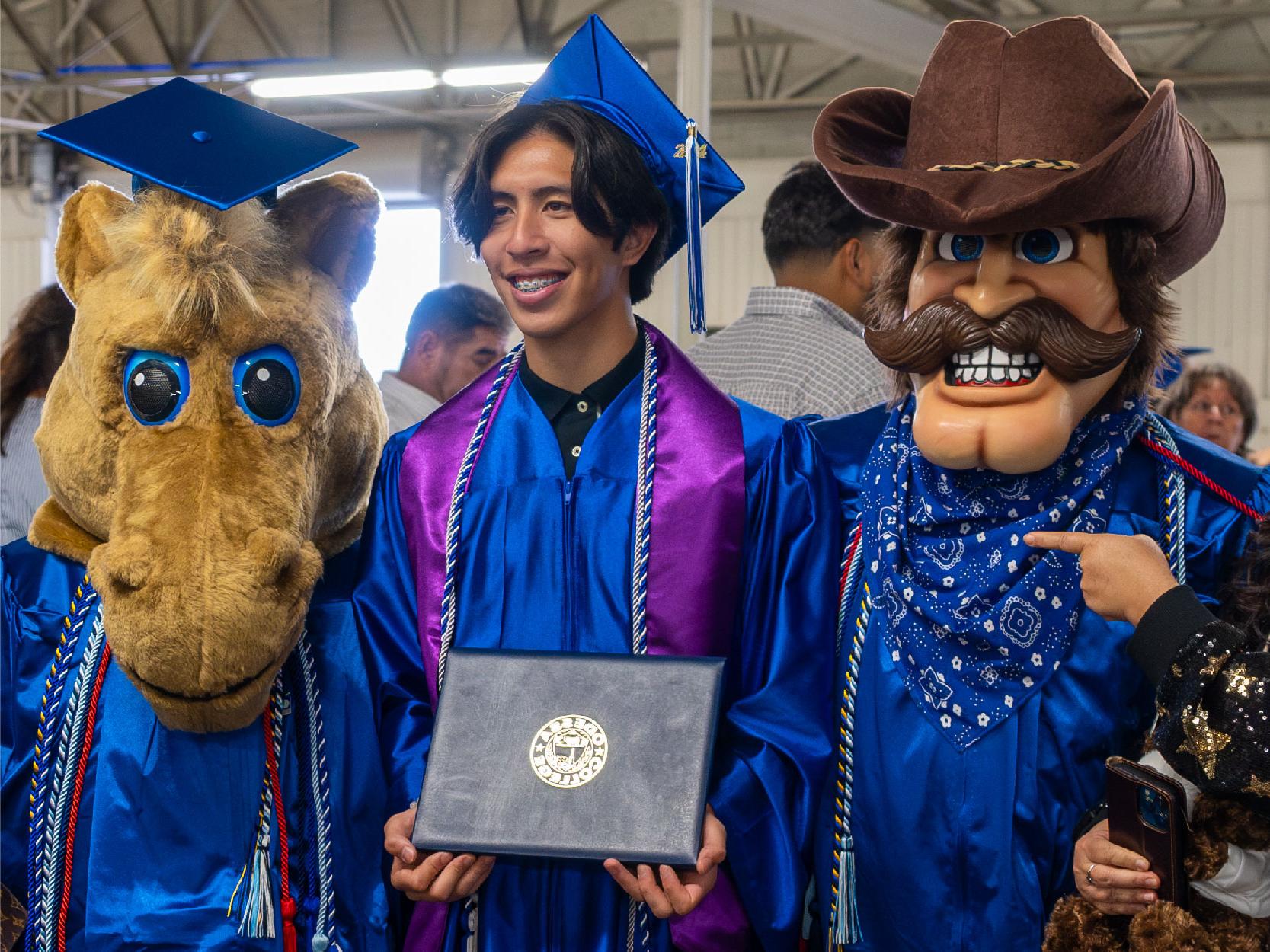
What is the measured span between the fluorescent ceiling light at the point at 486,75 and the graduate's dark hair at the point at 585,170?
25.1ft

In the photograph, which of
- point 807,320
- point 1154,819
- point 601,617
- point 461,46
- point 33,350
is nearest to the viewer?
point 1154,819

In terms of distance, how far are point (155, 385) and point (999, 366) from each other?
1.06 m

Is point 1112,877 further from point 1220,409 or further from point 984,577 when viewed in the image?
point 1220,409

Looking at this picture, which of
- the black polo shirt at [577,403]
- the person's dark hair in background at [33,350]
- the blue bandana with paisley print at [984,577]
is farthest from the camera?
the person's dark hair in background at [33,350]

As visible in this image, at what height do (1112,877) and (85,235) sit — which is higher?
(85,235)

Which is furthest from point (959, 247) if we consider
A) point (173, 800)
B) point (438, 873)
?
point (173, 800)

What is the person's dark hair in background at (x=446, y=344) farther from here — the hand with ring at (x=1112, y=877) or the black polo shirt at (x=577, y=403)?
the hand with ring at (x=1112, y=877)

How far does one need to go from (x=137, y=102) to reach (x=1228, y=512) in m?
1.52

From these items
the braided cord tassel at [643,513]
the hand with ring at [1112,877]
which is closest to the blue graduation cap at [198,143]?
the braided cord tassel at [643,513]

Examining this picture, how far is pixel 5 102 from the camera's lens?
38.4ft

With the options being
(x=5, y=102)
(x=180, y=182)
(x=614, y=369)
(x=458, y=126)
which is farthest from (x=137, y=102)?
(x=5, y=102)

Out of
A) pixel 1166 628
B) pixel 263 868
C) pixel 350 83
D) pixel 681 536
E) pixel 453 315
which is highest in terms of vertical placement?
pixel 350 83

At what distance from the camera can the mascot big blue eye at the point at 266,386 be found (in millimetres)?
1811

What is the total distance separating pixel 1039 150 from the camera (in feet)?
5.70
